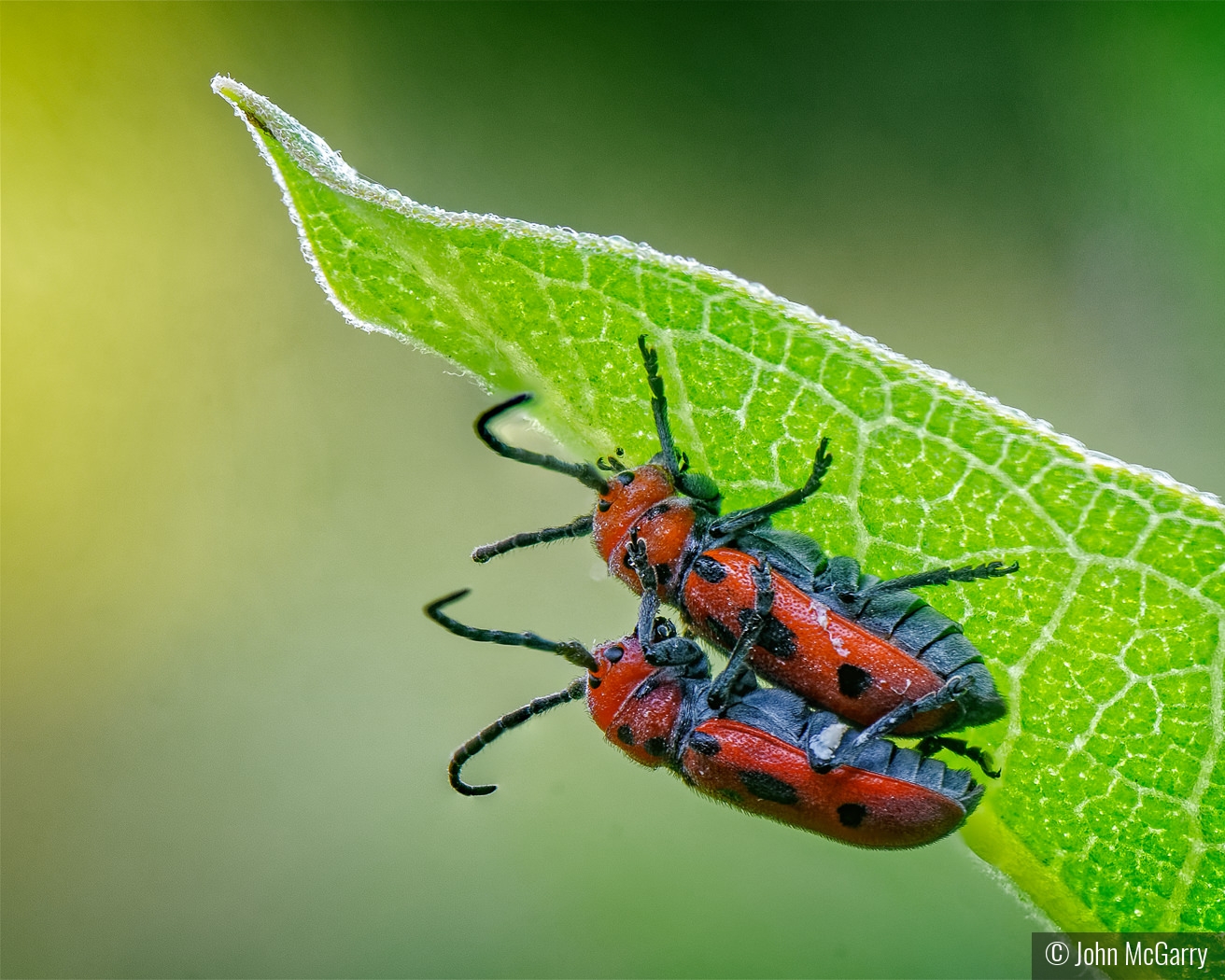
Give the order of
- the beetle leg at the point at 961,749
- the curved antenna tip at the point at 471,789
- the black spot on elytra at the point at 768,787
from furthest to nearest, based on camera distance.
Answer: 1. the curved antenna tip at the point at 471,789
2. the black spot on elytra at the point at 768,787
3. the beetle leg at the point at 961,749

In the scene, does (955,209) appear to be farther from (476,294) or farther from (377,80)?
(476,294)

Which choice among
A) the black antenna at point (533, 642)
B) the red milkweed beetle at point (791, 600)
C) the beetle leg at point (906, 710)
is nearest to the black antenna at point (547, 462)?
the red milkweed beetle at point (791, 600)

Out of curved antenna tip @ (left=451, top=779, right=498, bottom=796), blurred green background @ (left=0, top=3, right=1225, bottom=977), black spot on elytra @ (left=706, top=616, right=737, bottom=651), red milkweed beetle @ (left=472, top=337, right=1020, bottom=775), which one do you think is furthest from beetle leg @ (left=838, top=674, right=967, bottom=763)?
blurred green background @ (left=0, top=3, right=1225, bottom=977)

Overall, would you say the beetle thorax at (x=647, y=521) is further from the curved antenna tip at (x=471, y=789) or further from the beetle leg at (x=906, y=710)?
the curved antenna tip at (x=471, y=789)

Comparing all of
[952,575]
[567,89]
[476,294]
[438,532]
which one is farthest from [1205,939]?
[567,89]

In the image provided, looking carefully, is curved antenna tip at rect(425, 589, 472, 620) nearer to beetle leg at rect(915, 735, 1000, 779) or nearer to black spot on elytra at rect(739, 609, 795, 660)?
black spot on elytra at rect(739, 609, 795, 660)

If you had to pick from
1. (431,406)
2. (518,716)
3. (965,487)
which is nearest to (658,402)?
(965,487)

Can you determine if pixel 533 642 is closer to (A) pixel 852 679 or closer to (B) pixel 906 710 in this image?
(A) pixel 852 679

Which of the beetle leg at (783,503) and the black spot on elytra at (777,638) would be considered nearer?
the beetle leg at (783,503)
